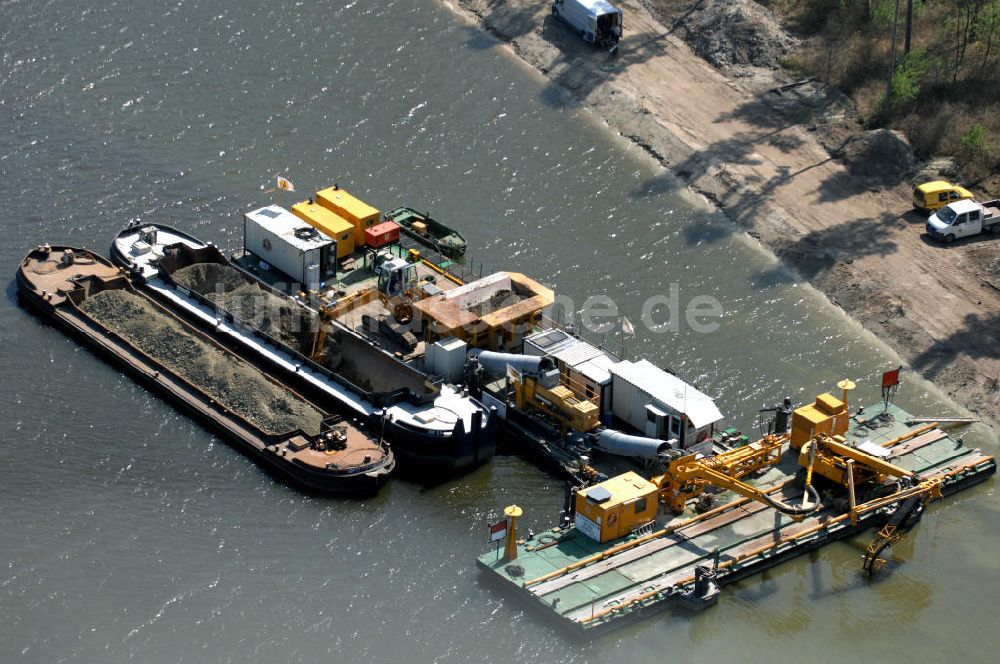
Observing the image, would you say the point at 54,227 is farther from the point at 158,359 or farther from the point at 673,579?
the point at 673,579

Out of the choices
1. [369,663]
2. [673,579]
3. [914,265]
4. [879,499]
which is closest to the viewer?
[369,663]

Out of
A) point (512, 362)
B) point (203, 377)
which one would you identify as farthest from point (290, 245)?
point (512, 362)

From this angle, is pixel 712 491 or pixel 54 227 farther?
pixel 54 227

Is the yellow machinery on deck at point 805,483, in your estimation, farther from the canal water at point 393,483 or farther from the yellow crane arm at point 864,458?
the canal water at point 393,483

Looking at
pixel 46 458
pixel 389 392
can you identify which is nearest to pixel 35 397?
pixel 46 458

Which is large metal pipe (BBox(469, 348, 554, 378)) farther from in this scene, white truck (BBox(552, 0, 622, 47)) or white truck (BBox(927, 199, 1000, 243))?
white truck (BBox(552, 0, 622, 47))

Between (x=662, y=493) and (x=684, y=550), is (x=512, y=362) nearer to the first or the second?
(x=662, y=493)
